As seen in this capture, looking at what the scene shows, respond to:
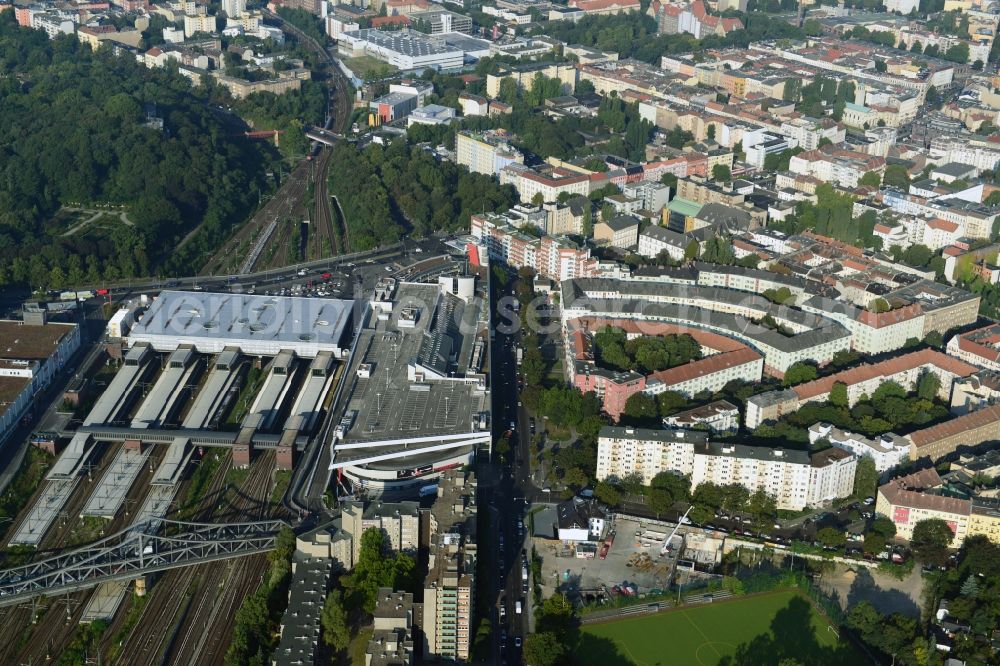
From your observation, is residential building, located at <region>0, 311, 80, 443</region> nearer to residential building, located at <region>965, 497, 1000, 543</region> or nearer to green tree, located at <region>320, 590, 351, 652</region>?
green tree, located at <region>320, 590, 351, 652</region>

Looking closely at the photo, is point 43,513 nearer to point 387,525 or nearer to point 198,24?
point 387,525

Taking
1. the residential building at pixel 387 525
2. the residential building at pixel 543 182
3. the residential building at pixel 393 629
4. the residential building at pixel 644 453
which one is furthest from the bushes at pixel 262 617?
the residential building at pixel 543 182

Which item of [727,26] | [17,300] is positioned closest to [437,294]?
[17,300]

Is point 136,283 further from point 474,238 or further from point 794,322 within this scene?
point 794,322

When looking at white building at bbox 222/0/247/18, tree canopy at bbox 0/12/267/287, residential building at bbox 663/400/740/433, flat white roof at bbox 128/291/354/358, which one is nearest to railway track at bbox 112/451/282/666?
flat white roof at bbox 128/291/354/358

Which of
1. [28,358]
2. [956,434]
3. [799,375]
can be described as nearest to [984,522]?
[956,434]

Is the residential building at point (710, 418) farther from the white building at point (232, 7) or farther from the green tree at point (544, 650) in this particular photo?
the white building at point (232, 7)
